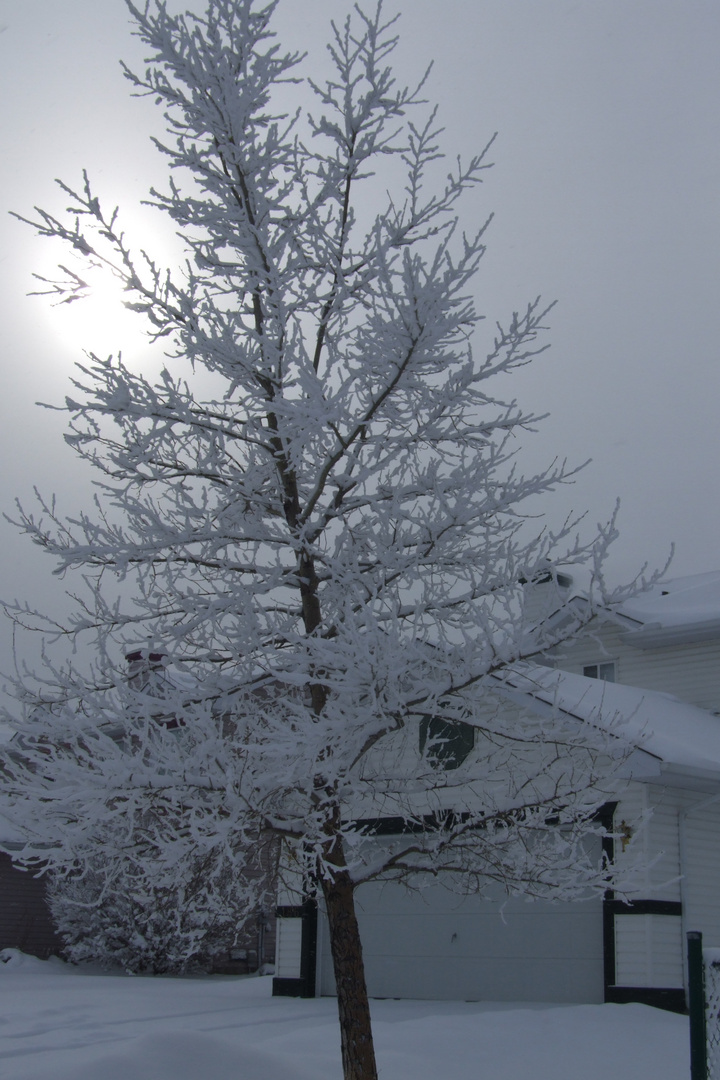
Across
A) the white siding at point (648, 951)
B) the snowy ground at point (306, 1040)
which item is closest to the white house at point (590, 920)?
the white siding at point (648, 951)

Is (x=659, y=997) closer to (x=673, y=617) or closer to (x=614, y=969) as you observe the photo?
(x=614, y=969)

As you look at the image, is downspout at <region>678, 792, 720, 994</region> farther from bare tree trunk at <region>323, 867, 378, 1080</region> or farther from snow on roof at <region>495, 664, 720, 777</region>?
bare tree trunk at <region>323, 867, 378, 1080</region>

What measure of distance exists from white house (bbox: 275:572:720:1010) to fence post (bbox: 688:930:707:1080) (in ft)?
13.1

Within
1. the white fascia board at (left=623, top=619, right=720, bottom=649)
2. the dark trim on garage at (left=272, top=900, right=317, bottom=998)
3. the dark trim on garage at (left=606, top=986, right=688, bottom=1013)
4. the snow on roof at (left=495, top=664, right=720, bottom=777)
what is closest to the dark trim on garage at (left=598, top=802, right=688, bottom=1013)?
the dark trim on garage at (left=606, top=986, right=688, bottom=1013)

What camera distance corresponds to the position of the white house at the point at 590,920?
11.5 meters

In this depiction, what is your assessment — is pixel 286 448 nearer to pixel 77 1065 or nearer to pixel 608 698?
pixel 77 1065

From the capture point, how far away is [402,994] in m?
13.7

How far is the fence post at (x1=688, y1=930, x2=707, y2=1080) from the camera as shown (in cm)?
559

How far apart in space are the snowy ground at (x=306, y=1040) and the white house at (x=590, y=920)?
53 centimetres

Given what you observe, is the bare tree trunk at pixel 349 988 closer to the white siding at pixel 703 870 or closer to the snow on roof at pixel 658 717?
the snow on roof at pixel 658 717

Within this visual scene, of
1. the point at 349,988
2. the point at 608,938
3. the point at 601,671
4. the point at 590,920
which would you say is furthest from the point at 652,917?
the point at 601,671

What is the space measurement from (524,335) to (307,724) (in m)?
3.25

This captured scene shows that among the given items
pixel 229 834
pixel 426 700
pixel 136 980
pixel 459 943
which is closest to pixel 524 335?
pixel 426 700

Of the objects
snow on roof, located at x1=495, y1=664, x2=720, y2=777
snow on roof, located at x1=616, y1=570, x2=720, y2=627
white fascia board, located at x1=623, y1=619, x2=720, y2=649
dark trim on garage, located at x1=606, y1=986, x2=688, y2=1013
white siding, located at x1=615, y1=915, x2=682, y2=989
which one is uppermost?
snow on roof, located at x1=616, y1=570, x2=720, y2=627
